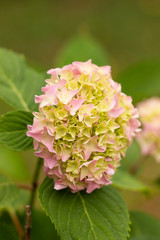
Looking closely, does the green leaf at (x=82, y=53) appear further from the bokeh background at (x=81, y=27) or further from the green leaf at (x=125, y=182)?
the bokeh background at (x=81, y=27)

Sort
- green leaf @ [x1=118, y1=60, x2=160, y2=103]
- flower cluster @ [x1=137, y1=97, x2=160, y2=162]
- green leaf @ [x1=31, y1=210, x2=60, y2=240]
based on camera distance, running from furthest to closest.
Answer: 1. green leaf @ [x1=118, y1=60, x2=160, y2=103]
2. flower cluster @ [x1=137, y1=97, x2=160, y2=162]
3. green leaf @ [x1=31, y1=210, x2=60, y2=240]

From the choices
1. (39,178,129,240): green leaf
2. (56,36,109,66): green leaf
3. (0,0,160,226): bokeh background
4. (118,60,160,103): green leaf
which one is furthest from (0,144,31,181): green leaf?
(0,0,160,226): bokeh background

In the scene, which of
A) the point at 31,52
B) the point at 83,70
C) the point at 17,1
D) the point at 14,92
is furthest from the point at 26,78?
the point at 17,1

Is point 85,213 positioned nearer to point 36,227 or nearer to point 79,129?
point 79,129

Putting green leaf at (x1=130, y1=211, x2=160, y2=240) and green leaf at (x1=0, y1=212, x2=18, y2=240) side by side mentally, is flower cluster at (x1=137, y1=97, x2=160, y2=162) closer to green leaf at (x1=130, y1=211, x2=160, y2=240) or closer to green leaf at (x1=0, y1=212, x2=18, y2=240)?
green leaf at (x1=130, y1=211, x2=160, y2=240)

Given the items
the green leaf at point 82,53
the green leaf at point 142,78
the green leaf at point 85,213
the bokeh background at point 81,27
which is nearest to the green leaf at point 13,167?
the green leaf at point 82,53
